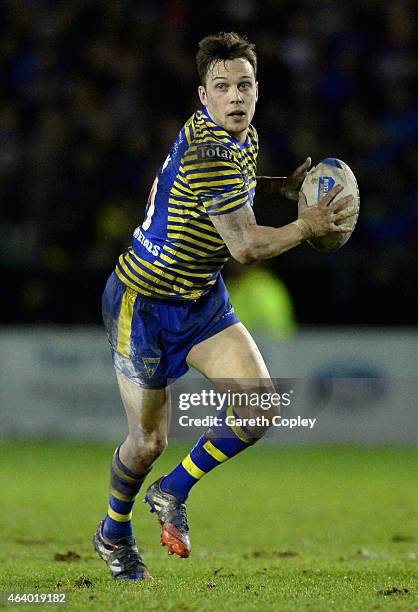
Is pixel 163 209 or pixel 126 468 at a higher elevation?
pixel 163 209

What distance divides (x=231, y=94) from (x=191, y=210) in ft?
1.94

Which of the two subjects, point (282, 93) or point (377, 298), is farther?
point (282, 93)

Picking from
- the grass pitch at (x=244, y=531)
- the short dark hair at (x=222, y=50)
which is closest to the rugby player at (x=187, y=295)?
the short dark hair at (x=222, y=50)

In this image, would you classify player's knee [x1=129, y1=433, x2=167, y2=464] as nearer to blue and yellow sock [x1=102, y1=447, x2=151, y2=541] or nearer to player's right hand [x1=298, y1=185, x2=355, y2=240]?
blue and yellow sock [x1=102, y1=447, x2=151, y2=541]

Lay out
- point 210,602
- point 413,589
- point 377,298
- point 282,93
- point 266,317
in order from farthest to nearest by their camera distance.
→ 1. point 282,93
2. point 377,298
3. point 266,317
4. point 413,589
5. point 210,602

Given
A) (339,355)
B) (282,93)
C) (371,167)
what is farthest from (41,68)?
(339,355)

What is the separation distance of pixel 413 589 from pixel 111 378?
7669 mm

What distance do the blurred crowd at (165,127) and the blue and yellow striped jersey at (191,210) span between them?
6.33m

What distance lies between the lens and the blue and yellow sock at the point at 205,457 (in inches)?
247

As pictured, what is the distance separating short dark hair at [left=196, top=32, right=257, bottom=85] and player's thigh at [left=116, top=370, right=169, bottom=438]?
157 cm

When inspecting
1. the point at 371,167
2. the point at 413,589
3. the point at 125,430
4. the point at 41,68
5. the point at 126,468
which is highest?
the point at 41,68

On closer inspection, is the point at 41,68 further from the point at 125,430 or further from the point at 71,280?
the point at 125,430

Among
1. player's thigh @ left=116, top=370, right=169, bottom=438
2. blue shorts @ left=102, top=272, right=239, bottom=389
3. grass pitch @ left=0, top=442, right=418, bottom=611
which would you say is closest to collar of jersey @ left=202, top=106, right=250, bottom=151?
blue shorts @ left=102, top=272, right=239, bottom=389

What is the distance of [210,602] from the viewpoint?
5531 millimetres
